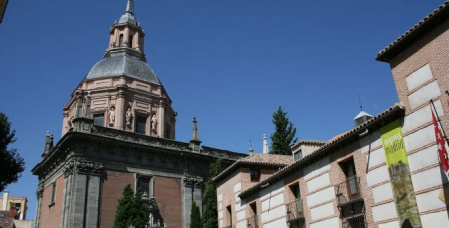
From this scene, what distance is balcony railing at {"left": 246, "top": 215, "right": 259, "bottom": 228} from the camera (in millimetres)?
21236

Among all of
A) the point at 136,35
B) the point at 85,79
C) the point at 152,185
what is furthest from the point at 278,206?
the point at 136,35

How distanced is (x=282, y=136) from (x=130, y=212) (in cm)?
1668

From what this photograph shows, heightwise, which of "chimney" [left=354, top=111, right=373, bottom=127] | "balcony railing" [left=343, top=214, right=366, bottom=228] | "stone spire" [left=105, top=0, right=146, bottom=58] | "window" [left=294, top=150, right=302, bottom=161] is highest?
"stone spire" [left=105, top=0, right=146, bottom=58]

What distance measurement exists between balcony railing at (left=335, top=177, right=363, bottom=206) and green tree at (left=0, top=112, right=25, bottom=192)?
26.0m

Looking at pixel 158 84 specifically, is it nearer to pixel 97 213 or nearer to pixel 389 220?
pixel 97 213

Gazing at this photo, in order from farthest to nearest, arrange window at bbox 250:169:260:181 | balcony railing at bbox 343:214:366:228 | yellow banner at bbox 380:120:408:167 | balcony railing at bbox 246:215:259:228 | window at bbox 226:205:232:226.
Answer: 1. window at bbox 226:205:232:226
2. window at bbox 250:169:260:181
3. balcony railing at bbox 246:215:259:228
4. balcony railing at bbox 343:214:366:228
5. yellow banner at bbox 380:120:408:167

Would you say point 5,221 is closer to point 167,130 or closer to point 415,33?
point 167,130

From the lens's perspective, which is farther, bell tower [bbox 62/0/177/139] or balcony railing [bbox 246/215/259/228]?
bell tower [bbox 62/0/177/139]

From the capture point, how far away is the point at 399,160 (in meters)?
12.9

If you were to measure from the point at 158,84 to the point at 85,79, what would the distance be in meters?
6.38

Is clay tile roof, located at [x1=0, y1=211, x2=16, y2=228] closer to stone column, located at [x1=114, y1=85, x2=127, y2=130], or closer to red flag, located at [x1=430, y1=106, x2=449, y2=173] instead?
stone column, located at [x1=114, y1=85, x2=127, y2=130]

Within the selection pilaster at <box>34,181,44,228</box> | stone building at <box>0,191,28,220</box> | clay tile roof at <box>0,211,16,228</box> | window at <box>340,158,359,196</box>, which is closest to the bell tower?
pilaster at <box>34,181,44,228</box>

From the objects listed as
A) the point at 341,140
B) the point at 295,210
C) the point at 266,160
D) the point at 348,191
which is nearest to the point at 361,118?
the point at 341,140

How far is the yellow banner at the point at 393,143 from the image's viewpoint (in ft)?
42.3
